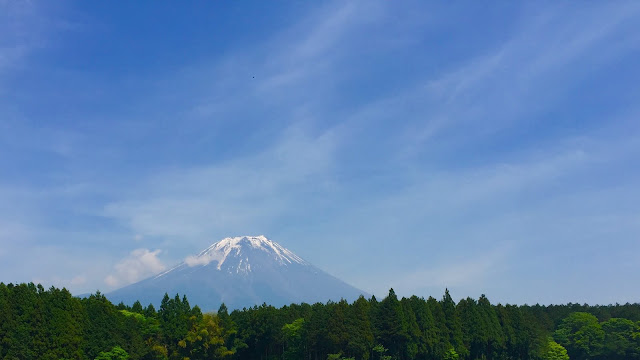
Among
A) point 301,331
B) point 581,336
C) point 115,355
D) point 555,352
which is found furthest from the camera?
point 581,336

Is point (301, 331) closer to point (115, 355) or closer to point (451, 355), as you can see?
point (451, 355)

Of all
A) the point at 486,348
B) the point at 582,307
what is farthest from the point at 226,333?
the point at 582,307

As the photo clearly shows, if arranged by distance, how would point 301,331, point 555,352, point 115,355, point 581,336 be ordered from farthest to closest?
point 581,336, point 555,352, point 301,331, point 115,355

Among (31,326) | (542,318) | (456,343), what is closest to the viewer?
(31,326)

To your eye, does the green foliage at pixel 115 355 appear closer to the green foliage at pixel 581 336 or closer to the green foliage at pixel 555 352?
the green foliage at pixel 555 352

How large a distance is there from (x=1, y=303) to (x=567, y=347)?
103m

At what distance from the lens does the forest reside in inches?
2603

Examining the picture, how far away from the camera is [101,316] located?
7169cm

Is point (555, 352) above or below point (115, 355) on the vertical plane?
below

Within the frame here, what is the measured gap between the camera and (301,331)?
90688mm

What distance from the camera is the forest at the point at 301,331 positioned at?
66.1 meters

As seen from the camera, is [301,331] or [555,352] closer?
[301,331]

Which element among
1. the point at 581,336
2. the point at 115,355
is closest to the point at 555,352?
the point at 581,336

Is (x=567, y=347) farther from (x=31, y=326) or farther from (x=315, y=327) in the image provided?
(x=31, y=326)
